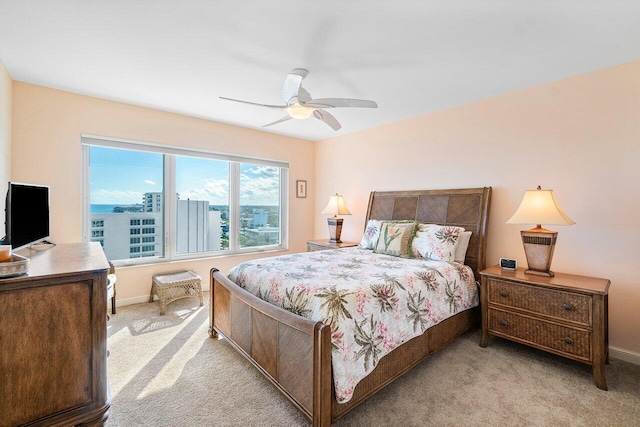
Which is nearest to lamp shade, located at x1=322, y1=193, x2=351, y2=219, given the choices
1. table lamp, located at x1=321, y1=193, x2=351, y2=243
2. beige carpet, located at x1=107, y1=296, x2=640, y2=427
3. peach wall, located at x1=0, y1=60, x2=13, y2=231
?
table lamp, located at x1=321, y1=193, x2=351, y2=243

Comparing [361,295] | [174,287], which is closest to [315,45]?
[361,295]

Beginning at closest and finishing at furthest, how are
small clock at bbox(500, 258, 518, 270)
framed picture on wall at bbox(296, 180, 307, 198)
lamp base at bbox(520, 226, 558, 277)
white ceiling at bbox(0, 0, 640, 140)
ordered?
white ceiling at bbox(0, 0, 640, 140) → lamp base at bbox(520, 226, 558, 277) → small clock at bbox(500, 258, 518, 270) → framed picture on wall at bbox(296, 180, 307, 198)

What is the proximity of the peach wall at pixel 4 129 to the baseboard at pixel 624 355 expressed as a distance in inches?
206

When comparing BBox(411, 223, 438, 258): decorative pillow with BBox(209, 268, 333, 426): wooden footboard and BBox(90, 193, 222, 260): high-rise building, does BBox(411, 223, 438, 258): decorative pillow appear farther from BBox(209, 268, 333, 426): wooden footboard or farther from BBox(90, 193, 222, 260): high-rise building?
BBox(90, 193, 222, 260): high-rise building

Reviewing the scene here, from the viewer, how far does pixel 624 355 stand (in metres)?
A: 2.39

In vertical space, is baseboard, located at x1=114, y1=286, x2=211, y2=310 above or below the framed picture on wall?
below

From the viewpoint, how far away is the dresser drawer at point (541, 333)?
2123mm

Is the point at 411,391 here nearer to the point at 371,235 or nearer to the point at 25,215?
the point at 371,235

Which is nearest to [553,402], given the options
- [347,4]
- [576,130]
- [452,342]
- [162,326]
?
[452,342]

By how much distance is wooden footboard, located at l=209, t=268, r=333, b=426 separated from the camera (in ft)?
5.01

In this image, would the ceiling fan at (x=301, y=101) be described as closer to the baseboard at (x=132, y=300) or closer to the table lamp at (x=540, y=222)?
the table lamp at (x=540, y=222)

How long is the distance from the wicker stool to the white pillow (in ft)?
8.81

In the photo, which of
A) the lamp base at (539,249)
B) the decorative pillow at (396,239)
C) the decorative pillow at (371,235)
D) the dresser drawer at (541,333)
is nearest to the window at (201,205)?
the decorative pillow at (371,235)

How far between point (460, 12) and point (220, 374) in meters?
2.97
